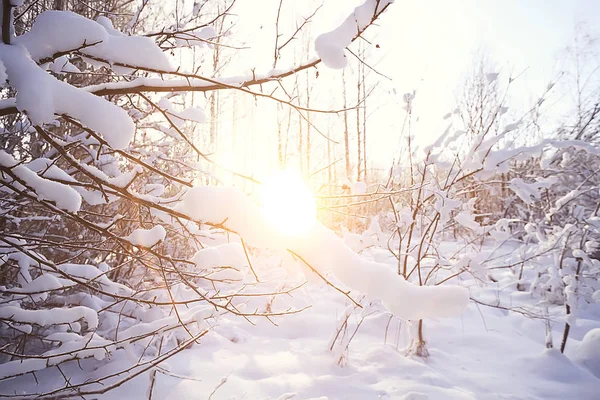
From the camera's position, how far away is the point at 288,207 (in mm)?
961

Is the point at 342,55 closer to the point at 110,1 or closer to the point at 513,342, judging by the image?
the point at 110,1

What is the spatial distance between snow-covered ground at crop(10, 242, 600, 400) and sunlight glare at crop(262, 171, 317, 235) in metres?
1.25

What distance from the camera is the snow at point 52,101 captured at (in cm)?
70

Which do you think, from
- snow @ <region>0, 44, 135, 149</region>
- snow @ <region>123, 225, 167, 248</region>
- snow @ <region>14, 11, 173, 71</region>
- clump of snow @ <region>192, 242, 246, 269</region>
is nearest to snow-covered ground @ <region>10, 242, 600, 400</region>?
clump of snow @ <region>192, 242, 246, 269</region>

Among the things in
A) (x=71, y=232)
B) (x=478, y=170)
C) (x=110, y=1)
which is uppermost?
(x=110, y=1)

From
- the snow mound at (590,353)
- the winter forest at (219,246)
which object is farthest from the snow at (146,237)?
the snow mound at (590,353)

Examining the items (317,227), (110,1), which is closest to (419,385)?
(317,227)

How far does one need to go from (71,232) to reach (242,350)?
2.08 meters

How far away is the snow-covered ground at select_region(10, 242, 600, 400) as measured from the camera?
2.38 meters

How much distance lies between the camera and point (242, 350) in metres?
3.11

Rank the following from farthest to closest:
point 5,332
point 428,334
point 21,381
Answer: point 428,334
point 5,332
point 21,381

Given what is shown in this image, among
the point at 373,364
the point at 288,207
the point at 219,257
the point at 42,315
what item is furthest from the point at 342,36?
the point at 373,364

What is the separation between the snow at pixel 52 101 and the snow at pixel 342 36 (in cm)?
60

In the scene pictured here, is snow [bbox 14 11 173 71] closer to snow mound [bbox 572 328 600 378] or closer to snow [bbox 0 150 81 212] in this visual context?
snow [bbox 0 150 81 212]
